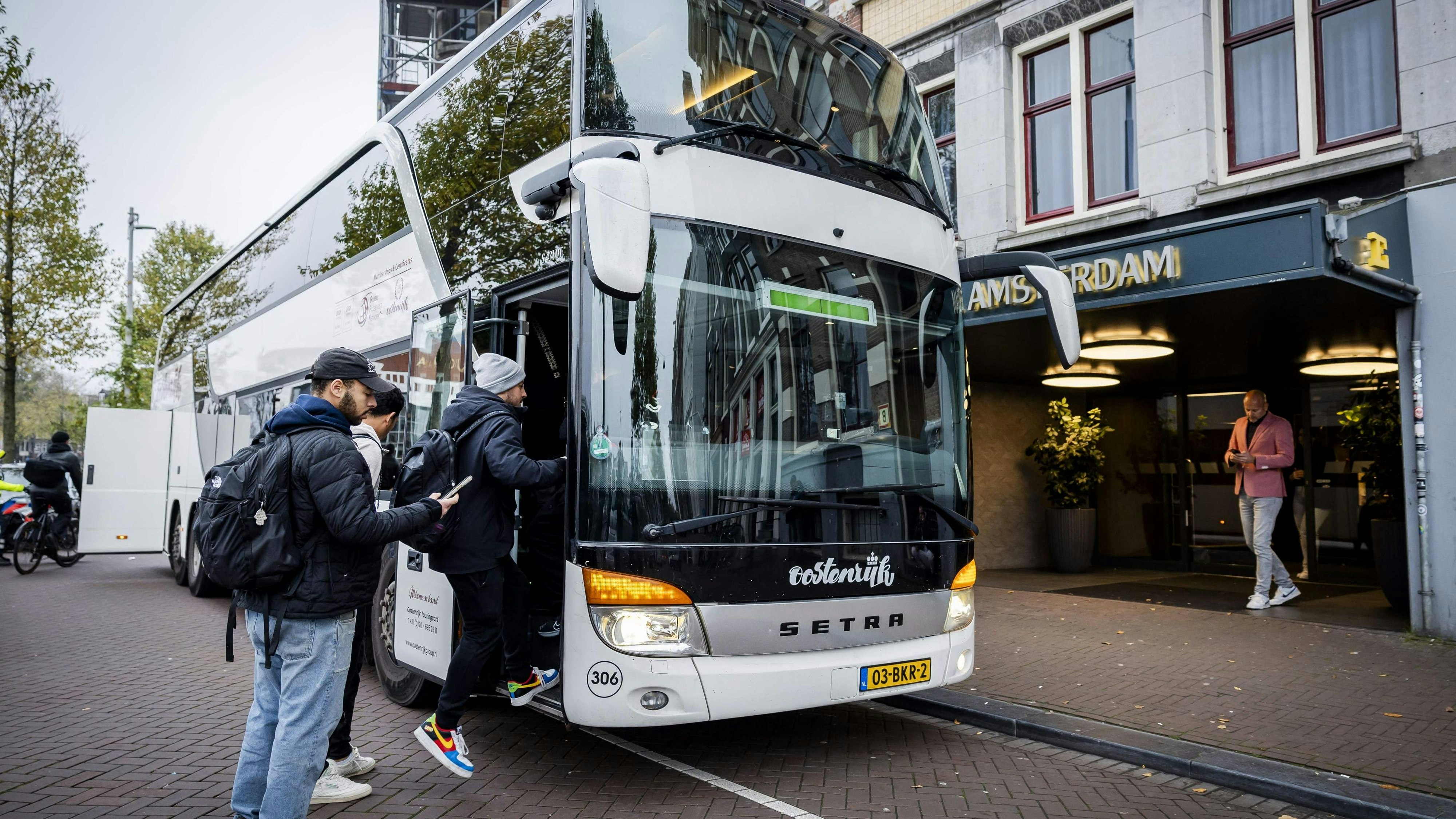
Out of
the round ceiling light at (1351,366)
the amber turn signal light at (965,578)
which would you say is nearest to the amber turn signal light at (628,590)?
the amber turn signal light at (965,578)

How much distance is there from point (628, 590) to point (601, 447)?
637 mm

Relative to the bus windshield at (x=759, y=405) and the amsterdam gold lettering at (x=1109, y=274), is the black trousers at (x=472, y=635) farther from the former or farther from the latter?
the amsterdam gold lettering at (x=1109, y=274)

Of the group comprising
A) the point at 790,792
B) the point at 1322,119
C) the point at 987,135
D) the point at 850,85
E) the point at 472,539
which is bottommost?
the point at 790,792

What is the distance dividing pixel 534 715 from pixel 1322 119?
900 cm

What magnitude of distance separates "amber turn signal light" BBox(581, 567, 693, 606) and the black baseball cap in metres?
1.21

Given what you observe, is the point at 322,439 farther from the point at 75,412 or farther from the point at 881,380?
the point at 75,412

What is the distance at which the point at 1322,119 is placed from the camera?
959 centimetres

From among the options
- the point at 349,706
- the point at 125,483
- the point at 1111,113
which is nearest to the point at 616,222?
the point at 349,706

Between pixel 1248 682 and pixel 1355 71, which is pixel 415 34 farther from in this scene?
pixel 1248 682

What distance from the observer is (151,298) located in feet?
123

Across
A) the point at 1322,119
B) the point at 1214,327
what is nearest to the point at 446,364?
the point at 1214,327

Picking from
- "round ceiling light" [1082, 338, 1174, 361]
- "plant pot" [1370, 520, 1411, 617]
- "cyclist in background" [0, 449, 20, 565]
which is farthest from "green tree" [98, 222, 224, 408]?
"plant pot" [1370, 520, 1411, 617]

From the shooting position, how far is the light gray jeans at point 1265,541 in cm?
967

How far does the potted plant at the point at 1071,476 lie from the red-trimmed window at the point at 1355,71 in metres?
4.44
